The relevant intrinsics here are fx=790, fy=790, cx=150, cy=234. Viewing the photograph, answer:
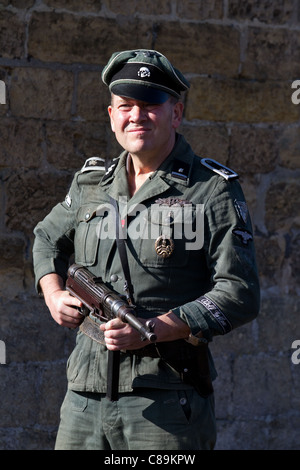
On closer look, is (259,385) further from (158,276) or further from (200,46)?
(200,46)

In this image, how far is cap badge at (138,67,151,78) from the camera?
10.5 feet

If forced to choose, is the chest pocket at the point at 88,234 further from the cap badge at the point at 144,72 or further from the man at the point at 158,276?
the cap badge at the point at 144,72

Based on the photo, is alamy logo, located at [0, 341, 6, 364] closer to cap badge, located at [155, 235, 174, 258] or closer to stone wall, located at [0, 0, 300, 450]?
stone wall, located at [0, 0, 300, 450]

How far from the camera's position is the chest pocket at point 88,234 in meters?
3.29


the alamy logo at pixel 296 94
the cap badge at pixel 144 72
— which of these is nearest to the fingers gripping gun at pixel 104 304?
the cap badge at pixel 144 72

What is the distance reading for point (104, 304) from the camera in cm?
306

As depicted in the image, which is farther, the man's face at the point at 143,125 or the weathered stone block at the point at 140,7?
the weathered stone block at the point at 140,7

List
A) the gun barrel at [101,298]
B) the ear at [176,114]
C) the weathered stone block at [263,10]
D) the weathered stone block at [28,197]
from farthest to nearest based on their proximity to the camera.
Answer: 1. the weathered stone block at [263,10]
2. the weathered stone block at [28,197]
3. the ear at [176,114]
4. the gun barrel at [101,298]

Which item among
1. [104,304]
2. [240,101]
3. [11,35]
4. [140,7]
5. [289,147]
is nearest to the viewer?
[104,304]

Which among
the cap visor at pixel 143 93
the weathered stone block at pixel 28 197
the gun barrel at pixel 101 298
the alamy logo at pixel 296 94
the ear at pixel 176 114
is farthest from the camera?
the alamy logo at pixel 296 94

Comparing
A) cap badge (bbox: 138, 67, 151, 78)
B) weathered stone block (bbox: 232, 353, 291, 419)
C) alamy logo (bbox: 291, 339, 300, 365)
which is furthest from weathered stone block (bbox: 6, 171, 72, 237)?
alamy logo (bbox: 291, 339, 300, 365)

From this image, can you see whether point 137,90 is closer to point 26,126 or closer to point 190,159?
point 190,159

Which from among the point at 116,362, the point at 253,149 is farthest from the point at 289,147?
the point at 116,362

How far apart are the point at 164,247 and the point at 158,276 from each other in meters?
0.12
